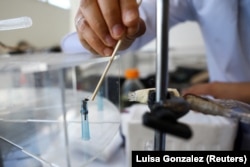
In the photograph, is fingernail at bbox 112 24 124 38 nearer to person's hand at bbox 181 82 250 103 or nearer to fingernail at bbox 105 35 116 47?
fingernail at bbox 105 35 116 47

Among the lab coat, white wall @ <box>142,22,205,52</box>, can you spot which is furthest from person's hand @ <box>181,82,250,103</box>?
white wall @ <box>142,22,205,52</box>

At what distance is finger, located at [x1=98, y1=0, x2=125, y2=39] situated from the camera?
0.24 metres

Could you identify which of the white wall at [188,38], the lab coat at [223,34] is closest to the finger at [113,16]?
the lab coat at [223,34]

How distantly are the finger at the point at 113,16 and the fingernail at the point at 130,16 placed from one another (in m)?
0.01

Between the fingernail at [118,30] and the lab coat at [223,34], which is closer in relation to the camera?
the fingernail at [118,30]

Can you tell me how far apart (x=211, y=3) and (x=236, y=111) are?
363mm

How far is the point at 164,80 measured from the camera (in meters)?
0.19

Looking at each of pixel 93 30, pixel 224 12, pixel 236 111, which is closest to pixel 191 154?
pixel 236 111

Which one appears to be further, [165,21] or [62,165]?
[62,165]

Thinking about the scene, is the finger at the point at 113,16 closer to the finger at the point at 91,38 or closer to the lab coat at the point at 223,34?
the finger at the point at 91,38

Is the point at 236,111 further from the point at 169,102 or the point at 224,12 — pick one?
the point at 224,12

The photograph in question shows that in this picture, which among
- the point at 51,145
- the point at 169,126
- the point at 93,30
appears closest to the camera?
the point at 169,126

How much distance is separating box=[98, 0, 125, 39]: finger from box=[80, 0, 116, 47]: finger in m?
0.01

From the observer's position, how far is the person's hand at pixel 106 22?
24 centimetres
